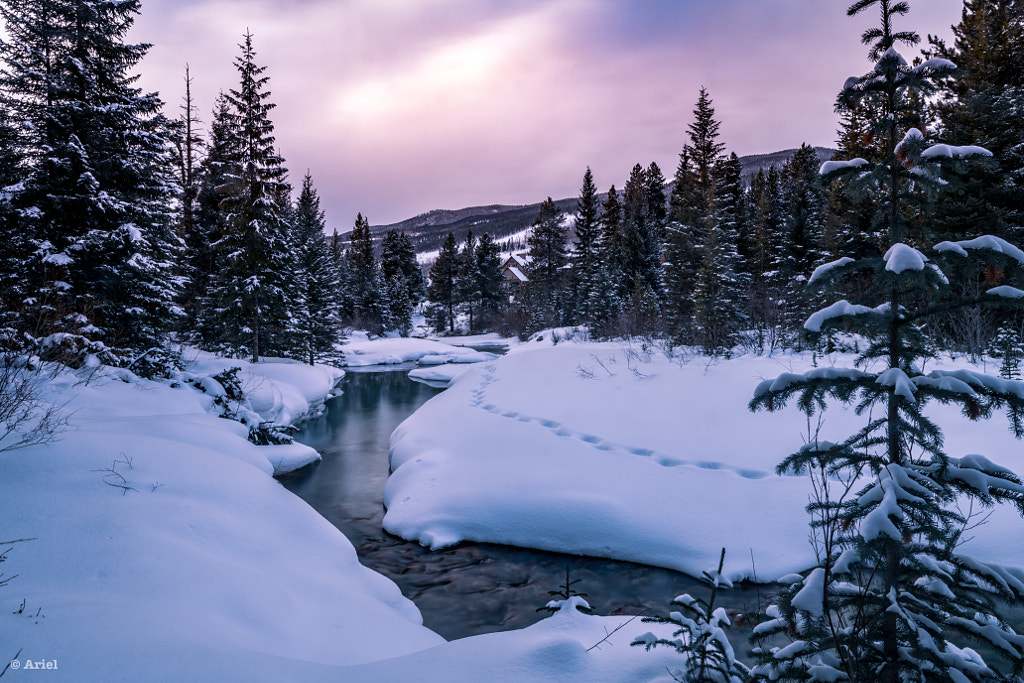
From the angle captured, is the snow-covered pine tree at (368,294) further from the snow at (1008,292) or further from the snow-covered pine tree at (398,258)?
the snow at (1008,292)

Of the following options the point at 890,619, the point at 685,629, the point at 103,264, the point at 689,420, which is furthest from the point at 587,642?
the point at 103,264

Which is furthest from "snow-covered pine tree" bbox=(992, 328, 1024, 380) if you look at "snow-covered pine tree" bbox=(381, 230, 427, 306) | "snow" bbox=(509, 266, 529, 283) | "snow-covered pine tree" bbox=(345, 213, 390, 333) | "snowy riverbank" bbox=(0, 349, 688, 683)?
"snow" bbox=(509, 266, 529, 283)

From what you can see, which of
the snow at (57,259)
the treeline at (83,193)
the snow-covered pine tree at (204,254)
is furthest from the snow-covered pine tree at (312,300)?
the snow at (57,259)

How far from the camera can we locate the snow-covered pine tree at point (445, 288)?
193 ft

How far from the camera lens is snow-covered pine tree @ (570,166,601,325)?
40.0 meters

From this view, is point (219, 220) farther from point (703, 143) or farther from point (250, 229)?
point (703, 143)

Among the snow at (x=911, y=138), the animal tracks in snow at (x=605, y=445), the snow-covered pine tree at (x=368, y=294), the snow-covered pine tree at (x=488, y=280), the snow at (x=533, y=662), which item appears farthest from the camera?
the snow-covered pine tree at (x=488, y=280)

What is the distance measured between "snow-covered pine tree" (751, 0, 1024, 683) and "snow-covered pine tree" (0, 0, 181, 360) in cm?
1400

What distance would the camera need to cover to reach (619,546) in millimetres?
6879

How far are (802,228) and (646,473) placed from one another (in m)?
27.8

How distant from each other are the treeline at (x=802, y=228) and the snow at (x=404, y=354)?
31.1 ft

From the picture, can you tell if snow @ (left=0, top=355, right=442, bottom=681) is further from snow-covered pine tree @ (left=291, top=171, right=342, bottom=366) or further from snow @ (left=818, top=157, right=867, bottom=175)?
snow-covered pine tree @ (left=291, top=171, right=342, bottom=366)

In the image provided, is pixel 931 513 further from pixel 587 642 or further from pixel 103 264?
pixel 103 264

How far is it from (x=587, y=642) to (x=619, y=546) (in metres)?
3.47
